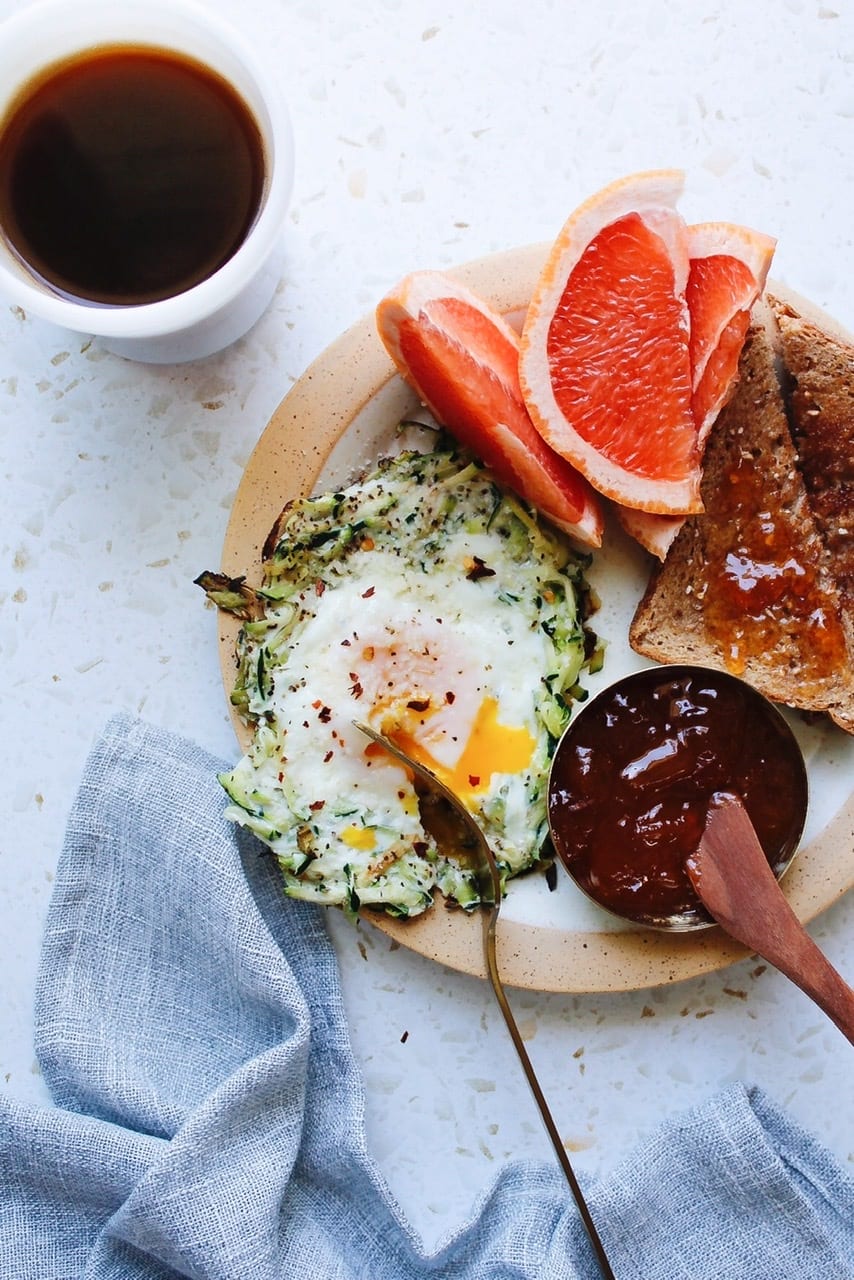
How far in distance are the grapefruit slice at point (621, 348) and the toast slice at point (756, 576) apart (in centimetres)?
14

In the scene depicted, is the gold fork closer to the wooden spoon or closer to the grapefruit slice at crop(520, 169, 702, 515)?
Result: the wooden spoon

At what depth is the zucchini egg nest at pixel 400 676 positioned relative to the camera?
2.32 m

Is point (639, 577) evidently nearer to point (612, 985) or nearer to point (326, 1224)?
point (612, 985)

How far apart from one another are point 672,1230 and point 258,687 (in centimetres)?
138

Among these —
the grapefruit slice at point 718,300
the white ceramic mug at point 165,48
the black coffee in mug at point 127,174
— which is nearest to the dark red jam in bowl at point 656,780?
the grapefruit slice at point 718,300

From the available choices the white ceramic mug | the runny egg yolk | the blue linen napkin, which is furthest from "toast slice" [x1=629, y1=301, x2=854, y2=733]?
the white ceramic mug

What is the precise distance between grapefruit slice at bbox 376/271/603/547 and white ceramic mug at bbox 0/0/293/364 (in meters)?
0.28

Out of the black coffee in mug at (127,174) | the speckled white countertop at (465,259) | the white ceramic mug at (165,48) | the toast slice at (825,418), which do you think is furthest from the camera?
the speckled white countertop at (465,259)

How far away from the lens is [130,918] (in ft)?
8.04

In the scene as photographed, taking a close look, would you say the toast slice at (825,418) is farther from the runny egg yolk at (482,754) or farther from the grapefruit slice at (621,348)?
the runny egg yolk at (482,754)

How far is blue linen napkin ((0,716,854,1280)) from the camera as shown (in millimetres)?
2334

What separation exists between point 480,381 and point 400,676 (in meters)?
0.59

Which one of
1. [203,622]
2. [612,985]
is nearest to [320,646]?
[203,622]

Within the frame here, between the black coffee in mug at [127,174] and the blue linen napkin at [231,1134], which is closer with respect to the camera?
the black coffee in mug at [127,174]
